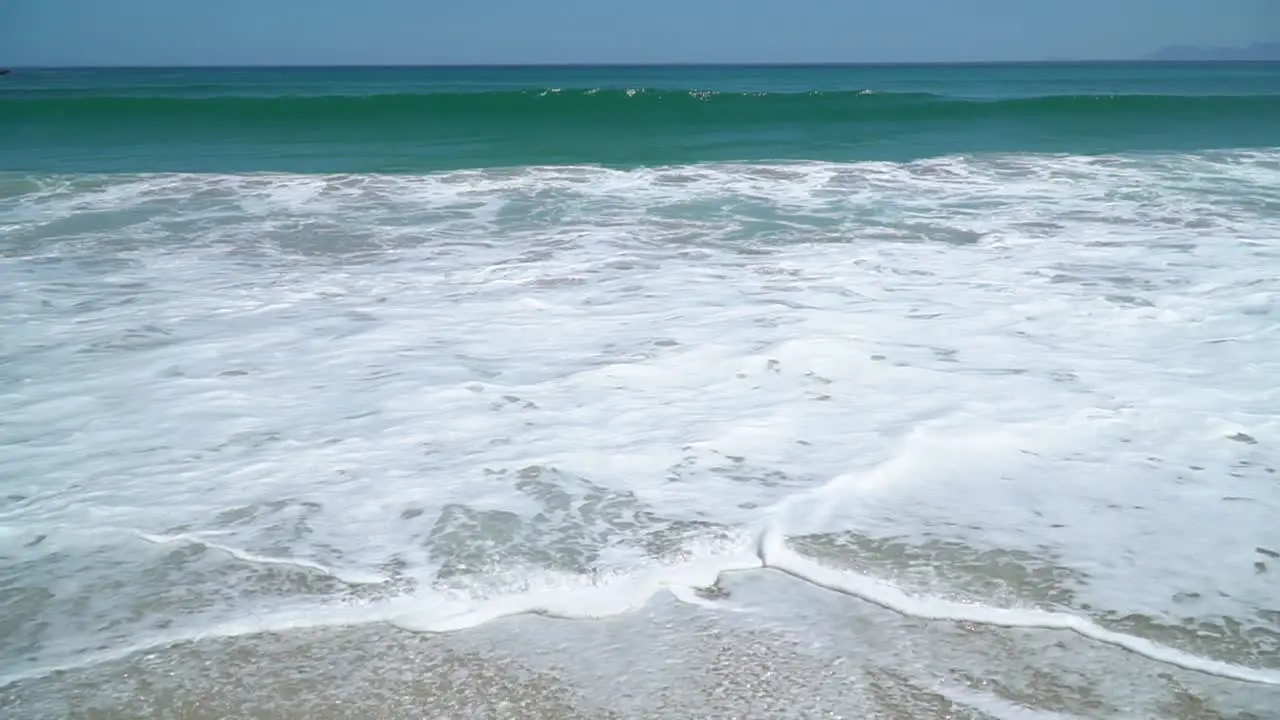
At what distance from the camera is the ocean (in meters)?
2.07

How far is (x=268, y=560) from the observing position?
2.50 metres

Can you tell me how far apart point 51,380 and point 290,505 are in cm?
157

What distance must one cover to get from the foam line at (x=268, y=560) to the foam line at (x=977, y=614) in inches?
36.8

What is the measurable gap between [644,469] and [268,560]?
1039 millimetres

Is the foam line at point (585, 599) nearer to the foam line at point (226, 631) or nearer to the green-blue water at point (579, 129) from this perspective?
the foam line at point (226, 631)

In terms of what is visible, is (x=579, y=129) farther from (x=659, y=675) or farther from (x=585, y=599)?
(x=659, y=675)

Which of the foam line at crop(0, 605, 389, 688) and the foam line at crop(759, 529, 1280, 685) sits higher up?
the foam line at crop(759, 529, 1280, 685)

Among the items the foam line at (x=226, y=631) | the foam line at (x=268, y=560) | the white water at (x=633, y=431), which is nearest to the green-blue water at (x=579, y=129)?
the white water at (x=633, y=431)

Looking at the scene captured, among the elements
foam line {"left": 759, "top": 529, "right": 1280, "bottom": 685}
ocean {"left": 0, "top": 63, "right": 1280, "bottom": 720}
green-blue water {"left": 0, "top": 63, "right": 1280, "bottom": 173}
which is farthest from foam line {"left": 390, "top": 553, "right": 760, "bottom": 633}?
green-blue water {"left": 0, "top": 63, "right": 1280, "bottom": 173}

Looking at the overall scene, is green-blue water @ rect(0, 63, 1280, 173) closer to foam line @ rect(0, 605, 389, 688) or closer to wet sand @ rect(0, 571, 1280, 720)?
foam line @ rect(0, 605, 389, 688)

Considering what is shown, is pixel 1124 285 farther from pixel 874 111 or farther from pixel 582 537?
pixel 874 111

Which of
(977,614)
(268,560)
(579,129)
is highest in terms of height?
(977,614)

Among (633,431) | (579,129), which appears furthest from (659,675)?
(579,129)

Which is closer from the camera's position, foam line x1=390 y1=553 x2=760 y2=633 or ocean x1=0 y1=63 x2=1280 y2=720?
ocean x1=0 y1=63 x2=1280 y2=720
